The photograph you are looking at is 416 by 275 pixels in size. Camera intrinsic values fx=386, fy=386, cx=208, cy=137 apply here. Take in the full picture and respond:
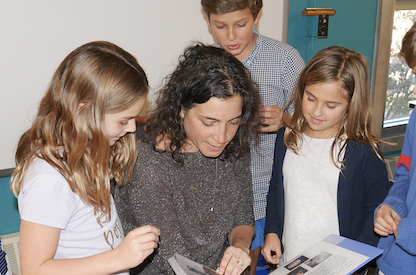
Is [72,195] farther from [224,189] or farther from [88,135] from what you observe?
[224,189]

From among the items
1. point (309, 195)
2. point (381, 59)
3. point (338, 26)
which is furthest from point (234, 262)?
point (381, 59)

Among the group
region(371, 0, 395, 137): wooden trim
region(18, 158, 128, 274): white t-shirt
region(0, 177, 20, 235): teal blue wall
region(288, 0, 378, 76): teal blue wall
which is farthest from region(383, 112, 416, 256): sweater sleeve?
region(371, 0, 395, 137): wooden trim

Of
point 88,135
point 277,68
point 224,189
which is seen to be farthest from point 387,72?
point 88,135

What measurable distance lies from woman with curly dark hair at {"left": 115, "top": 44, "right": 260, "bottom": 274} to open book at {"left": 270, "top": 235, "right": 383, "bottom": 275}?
0.18 meters

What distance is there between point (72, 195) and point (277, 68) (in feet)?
3.73

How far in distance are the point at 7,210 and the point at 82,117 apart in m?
1.28

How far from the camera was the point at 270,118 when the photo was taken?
1685mm

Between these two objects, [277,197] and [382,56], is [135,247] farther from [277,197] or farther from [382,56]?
Result: [382,56]

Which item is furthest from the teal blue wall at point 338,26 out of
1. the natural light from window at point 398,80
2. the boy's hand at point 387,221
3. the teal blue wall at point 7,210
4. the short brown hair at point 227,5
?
the teal blue wall at point 7,210

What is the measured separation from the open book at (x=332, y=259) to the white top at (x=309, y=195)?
0.72 feet

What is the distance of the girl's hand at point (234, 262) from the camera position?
3.98 feet

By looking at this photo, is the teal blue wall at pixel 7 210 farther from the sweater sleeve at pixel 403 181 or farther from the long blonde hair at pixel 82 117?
the sweater sleeve at pixel 403 181

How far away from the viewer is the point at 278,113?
171 centimetres

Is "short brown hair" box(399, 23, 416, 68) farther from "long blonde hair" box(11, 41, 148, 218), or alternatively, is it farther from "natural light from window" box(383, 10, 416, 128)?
"natural light from window" box(383, 10, 416, 128)
